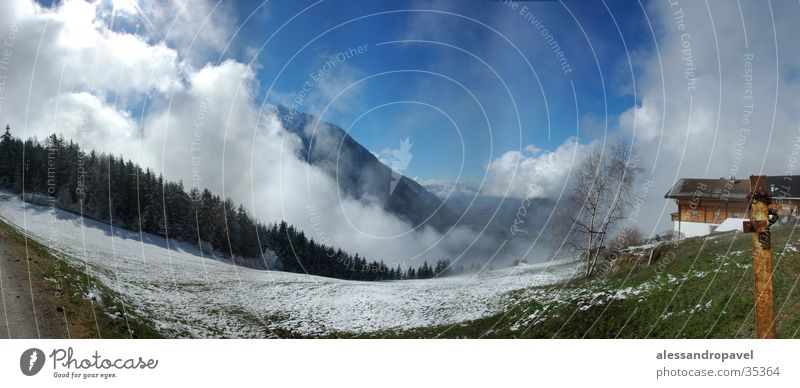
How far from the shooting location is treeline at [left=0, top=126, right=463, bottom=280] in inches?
199

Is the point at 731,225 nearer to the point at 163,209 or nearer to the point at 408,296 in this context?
the point at 408,296

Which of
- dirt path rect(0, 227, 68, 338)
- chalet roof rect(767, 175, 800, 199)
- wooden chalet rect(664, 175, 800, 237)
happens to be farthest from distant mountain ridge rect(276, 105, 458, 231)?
chalet roof rect(767, 175, 800, 199)

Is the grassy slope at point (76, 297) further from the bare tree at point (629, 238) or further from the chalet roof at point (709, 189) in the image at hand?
the chalet roof at point (709, 189)

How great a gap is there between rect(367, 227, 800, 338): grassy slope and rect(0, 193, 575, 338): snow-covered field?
0.76 feet

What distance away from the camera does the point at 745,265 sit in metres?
5.16

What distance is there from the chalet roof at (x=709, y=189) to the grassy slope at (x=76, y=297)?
22.2 feet

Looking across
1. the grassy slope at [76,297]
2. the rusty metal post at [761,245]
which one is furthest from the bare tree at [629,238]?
the grassy slope at [76,297]

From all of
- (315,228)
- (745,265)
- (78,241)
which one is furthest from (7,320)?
(745,265)

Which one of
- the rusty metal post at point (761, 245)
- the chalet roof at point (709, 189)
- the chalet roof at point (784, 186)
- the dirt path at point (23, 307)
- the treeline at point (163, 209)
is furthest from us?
the treeline at point (163, 209)

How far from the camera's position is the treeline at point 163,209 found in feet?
16.6
